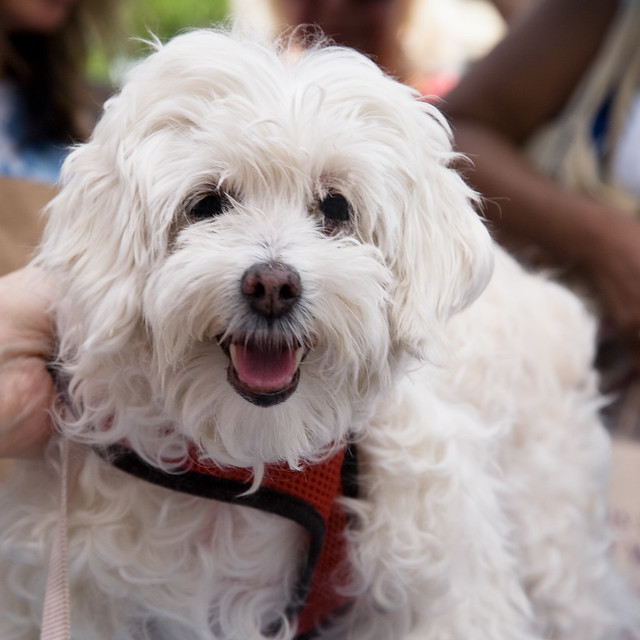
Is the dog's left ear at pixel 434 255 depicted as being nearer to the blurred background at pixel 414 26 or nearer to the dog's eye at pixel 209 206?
the dog's eye at pixel 209 206

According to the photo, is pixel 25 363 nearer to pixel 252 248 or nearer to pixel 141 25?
pixel 252 248

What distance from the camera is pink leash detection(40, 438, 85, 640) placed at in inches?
27.5

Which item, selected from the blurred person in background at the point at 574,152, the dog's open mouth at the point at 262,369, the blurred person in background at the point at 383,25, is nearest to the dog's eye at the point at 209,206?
the dog's open mouth at the point at 262,369

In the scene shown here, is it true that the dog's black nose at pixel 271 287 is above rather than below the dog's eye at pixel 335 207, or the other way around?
below

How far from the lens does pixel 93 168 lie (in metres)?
0.70

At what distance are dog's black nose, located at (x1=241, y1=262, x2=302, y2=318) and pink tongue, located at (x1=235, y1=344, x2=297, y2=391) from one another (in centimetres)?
5

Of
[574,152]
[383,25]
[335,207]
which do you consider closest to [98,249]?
[335,207]

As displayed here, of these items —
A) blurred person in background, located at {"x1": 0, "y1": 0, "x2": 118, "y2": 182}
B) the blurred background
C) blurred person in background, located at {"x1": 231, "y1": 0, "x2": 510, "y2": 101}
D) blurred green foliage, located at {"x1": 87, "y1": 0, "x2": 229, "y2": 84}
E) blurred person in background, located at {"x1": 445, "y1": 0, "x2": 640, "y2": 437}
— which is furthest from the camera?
blurred person in background, located at {"x1": 231, "y1": 0, "x2": 510, "y2": 101}

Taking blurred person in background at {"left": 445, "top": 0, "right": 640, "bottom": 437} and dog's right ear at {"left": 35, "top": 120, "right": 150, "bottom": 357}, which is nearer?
dog's right ear at {"left": 35, "top": 120, "right": 150, "bottom": 357}

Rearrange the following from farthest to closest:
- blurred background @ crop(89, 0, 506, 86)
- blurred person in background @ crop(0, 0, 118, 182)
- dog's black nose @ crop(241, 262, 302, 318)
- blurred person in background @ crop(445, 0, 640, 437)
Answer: blurred background @ crop(89, 0, 506, 86)
blurred person in background @ crop(0, 0, 118, 182)
blurred person in background @ crop(445, 0, 640, 437)
dog's black nose @ crop(241, 262, 302, 318)

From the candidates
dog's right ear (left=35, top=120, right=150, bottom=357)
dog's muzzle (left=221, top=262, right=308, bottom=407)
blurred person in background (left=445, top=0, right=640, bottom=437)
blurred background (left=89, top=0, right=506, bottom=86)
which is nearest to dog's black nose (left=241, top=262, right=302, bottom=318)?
dog's muzzle (left=221, top=262, right=308, bottom=407)

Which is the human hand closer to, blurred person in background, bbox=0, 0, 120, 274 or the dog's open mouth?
the dog's open mouth

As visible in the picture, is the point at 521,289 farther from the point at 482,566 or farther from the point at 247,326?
the point at 247,326

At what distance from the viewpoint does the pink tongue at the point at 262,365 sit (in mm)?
650
